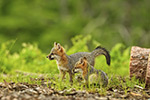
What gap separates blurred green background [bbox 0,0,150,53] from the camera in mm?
24016

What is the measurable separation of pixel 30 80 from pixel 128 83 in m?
2.05

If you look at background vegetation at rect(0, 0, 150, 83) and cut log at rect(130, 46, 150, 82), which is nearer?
cut log at rect(130, 46, 150, 82)

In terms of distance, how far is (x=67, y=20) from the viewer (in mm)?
32031

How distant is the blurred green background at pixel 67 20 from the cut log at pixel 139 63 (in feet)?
49.6

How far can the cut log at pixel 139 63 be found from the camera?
6711mm

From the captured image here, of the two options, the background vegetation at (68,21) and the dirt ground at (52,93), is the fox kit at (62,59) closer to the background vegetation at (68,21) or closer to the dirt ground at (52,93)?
the dirt ground at (52,93)

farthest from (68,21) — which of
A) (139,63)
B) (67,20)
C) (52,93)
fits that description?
(52,93)

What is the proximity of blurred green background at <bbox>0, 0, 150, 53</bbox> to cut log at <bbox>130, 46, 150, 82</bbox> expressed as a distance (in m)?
15.1

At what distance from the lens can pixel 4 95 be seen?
5.05m

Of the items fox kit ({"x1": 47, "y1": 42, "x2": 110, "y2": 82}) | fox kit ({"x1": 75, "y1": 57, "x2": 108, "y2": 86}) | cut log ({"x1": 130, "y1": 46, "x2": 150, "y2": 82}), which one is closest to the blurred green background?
cut log ({"x1": 130, "y1": 46, "x2": 150, "y2": 82})

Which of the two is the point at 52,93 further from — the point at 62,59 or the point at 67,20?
the point at 67,20

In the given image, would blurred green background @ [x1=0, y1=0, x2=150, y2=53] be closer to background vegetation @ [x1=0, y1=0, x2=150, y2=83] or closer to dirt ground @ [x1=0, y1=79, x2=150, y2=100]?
A: background vegetation @ [x1=0, y1=0, x2=150, y2=83]

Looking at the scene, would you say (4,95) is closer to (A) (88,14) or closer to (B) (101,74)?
(B) (101,74)

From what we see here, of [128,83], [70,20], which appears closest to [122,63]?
[128,83]
